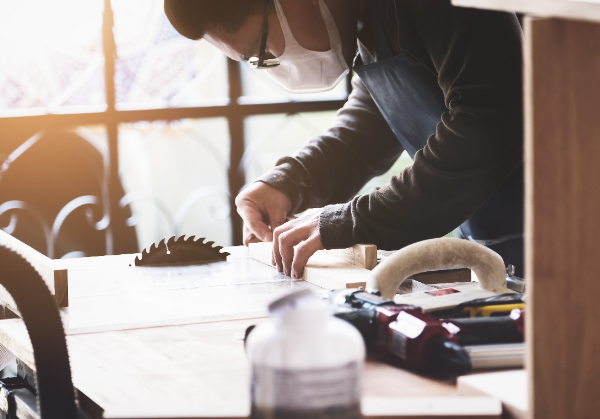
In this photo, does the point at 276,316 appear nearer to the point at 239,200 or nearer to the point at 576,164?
the point at 576,164

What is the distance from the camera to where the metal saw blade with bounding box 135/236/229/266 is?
1550 mm

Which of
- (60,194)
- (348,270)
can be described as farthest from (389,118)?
(60,194)

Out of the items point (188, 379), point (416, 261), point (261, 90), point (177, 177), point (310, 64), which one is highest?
point (261, 90)

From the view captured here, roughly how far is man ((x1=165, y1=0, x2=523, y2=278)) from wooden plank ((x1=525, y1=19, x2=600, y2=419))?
81 centimetres

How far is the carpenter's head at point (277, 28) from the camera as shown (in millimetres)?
1557

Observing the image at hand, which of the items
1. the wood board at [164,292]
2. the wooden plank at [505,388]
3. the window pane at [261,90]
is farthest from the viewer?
the window pane at [261,90]

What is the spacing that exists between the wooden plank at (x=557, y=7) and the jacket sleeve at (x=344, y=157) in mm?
1348

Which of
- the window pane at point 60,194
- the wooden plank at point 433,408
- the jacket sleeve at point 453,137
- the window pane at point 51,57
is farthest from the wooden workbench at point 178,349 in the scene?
the window pane at point 51,57

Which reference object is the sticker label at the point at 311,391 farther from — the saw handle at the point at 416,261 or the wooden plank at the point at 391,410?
the saw handle at the point at 416,261

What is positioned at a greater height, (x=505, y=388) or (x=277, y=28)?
(x=277, y=28)

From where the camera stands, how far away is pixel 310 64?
1762mm

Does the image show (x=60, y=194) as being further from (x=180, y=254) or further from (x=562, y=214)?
(x=562, y=214)

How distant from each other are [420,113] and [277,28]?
422 mm

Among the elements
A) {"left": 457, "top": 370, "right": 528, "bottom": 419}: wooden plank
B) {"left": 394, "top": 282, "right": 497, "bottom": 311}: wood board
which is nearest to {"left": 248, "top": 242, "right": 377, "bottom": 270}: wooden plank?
{"left": 394, "top": 282, "right": 497, "bottom": 311}: wood board
